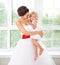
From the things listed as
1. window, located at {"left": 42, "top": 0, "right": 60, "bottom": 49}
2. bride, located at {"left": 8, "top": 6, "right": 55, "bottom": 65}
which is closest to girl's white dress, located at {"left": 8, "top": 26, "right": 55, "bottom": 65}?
bride, located at {"left": 8, "top": 6, "right": 55, "bottom": 65}

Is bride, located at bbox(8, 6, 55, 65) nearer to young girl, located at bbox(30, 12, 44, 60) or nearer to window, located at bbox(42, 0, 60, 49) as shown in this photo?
young girl, located at bbox(30, 12, 44, 60)

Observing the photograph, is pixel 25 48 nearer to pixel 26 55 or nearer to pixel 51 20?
pixel 26 55

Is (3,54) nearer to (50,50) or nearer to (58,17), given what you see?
(50,50)

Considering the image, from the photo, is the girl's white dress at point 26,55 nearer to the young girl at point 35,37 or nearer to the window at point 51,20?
the young girl at point 35,37

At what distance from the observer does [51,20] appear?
395 centimetres

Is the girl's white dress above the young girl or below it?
below

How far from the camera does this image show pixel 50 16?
395 centimetres

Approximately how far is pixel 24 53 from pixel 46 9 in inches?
47.6

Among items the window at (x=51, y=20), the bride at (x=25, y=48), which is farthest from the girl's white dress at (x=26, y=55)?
the window at (x=51, y=20)

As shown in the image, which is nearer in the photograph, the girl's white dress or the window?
the girl's white dress

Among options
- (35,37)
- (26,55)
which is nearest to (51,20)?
(35,37)

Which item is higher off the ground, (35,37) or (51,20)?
(51,20)

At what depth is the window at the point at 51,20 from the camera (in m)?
3.93

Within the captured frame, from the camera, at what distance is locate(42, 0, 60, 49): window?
155 inches
